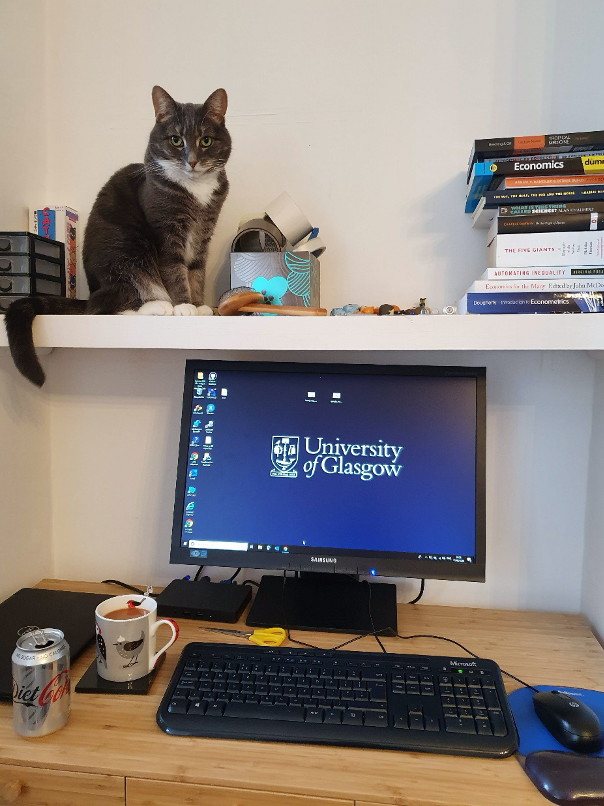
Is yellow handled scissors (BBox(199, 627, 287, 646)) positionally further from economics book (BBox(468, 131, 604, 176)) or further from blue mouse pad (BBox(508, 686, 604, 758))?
economics book (BBox(468, 131, 604, 176))

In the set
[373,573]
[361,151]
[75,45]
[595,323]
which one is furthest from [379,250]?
[75,45]

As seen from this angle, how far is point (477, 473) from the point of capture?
0.98 metres

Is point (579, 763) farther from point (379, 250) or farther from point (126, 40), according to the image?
point (126, 40)

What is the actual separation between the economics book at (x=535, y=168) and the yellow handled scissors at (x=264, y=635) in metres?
0.85

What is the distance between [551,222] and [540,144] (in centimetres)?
13

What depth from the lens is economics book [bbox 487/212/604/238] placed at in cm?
87

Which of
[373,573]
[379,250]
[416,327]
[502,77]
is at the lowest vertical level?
[373,573]

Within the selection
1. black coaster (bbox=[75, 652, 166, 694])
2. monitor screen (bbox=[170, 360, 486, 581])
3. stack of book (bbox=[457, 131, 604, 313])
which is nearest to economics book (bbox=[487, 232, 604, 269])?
stack of book (bbox=[457, 131, 604, 313])

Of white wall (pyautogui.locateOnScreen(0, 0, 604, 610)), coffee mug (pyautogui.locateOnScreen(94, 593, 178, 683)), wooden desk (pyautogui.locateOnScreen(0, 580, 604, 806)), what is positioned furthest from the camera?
white wall (pyautogui.locateOnScreen(0, 0, 604, 610))

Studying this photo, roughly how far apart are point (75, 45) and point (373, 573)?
1.23m

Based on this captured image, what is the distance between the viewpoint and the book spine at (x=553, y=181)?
0.88 meters

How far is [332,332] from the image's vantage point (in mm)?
866

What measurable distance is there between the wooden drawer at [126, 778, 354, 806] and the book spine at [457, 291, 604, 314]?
70 cm

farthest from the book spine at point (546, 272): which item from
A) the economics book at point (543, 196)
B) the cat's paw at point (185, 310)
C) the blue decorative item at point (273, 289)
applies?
the cat's paw at point (185, 310)
